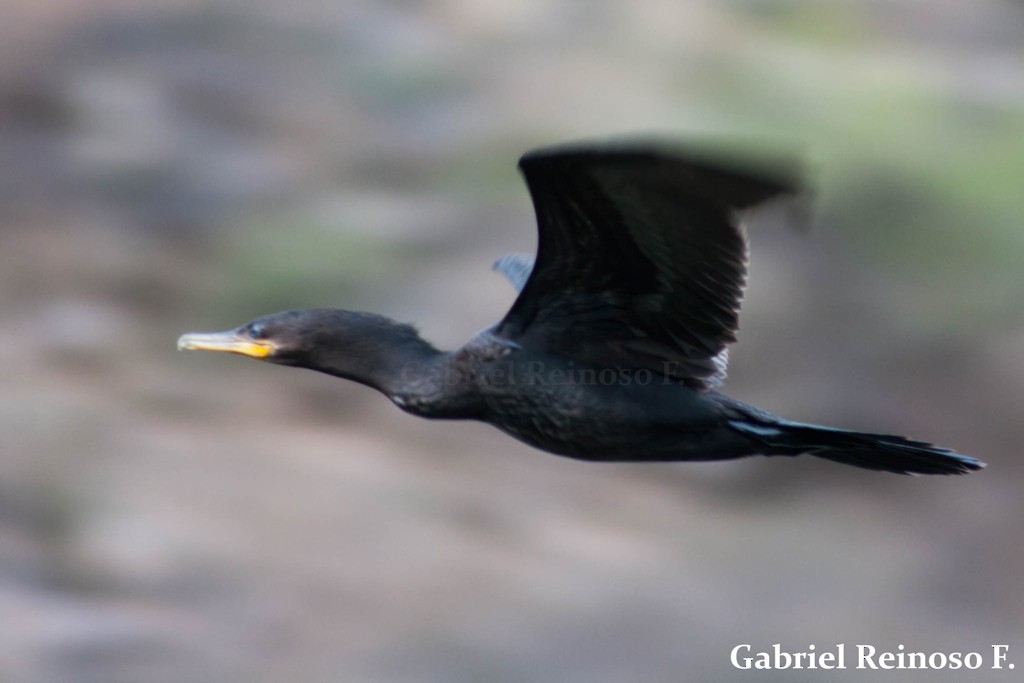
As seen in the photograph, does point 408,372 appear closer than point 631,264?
No

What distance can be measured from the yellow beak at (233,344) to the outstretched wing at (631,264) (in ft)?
2.83

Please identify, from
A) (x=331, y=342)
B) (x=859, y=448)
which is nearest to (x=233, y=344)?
(x=331, y=342)

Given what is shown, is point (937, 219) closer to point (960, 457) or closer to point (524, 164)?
point (960, 457)

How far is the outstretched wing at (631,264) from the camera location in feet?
13.2

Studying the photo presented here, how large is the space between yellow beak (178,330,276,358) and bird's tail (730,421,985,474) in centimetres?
166

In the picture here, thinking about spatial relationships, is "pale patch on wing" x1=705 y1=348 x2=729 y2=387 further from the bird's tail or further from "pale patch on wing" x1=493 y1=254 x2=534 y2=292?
"pale patch on wing" x1=493 y1=254 x2=534 y2=292

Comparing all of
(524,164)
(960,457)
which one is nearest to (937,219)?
(960,457)

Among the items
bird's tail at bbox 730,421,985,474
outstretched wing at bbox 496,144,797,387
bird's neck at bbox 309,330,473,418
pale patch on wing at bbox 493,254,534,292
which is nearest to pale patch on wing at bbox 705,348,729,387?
outstretched wing at bbox 496,144,797,387

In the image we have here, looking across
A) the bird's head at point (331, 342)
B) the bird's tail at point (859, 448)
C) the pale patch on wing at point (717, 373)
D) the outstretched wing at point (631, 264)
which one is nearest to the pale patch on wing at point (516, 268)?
the bird's head at point (331, 342)

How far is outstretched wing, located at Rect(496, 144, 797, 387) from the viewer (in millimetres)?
4012

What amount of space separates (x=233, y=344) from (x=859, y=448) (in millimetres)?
2206

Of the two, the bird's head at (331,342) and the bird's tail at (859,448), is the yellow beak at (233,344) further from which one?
the bird's tail at (859,448)

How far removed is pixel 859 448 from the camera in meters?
4.69

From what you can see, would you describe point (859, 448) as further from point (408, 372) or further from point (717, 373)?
point (408, 372)
